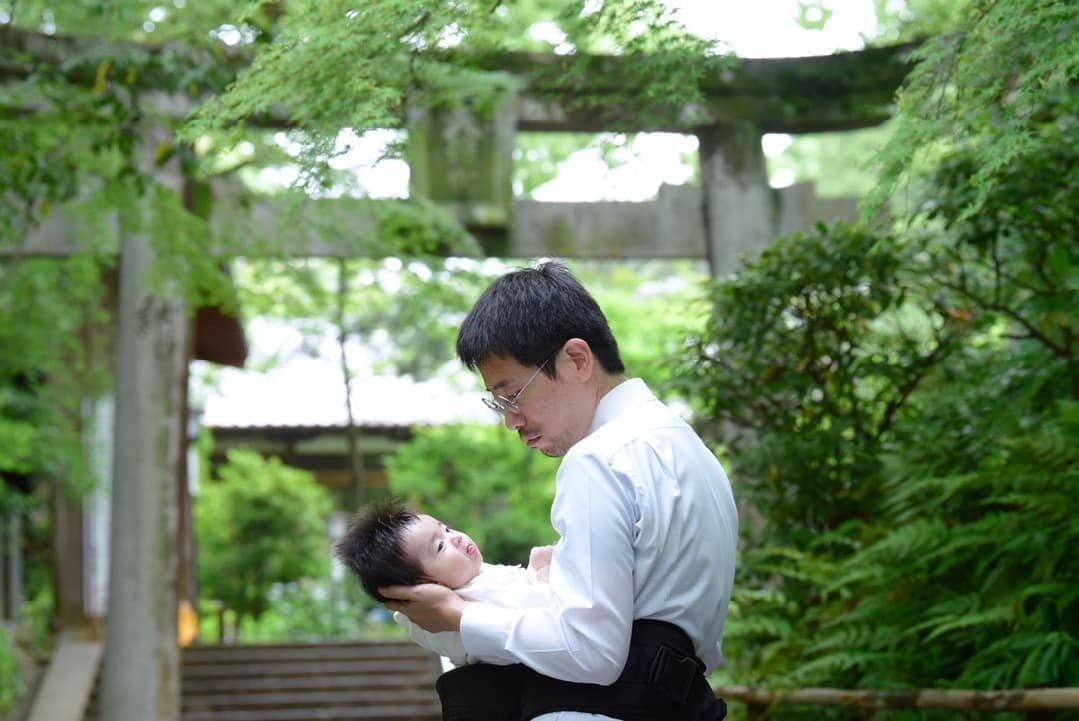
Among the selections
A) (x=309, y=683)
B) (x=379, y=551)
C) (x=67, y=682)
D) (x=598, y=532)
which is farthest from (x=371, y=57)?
(x=309, y=683)

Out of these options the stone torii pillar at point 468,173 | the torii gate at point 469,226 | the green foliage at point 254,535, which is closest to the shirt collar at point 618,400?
the torii gate at point 469,226

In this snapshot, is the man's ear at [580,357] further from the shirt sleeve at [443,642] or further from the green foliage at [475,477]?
the green foliage at [475,477]

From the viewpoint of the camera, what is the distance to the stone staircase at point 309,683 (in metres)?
12.6

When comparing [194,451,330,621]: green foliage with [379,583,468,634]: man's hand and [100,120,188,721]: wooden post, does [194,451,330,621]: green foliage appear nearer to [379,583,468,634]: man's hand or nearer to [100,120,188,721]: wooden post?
[100,120,188,721]: wooden post

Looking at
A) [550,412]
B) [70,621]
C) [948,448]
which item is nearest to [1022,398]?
[948,448]

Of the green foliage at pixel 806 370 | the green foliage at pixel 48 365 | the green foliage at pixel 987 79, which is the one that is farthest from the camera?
the green foliage at pixel 48 365

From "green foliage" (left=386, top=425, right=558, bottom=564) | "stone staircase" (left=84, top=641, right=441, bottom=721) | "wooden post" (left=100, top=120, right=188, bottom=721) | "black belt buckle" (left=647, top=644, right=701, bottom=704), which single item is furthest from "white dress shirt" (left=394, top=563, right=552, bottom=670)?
"green foliage" (left=386, top=425, right=558, bottom=564)

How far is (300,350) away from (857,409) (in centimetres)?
1625

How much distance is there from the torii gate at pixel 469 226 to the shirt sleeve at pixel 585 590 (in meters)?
6.58

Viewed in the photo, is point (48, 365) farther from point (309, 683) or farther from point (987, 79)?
point (987, 79)

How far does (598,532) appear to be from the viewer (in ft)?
6.64

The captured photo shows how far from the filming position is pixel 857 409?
5.62m

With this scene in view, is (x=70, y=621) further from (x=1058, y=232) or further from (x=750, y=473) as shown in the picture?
(x=1058, y=232)

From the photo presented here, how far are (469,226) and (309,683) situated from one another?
5816mm
